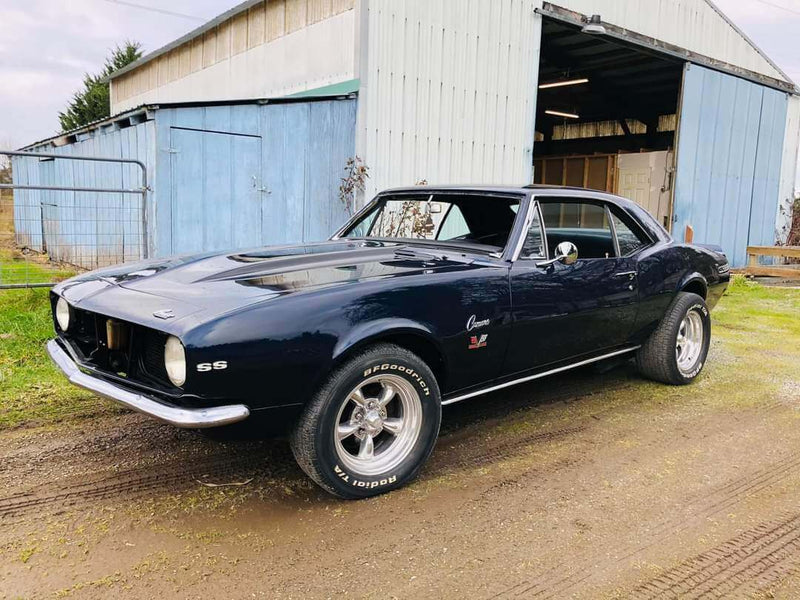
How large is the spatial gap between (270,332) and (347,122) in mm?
6094

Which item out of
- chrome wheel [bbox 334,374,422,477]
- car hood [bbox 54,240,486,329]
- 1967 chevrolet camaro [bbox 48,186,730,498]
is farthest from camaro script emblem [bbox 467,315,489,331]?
chrome wheel [bbox 334,374,422,477]

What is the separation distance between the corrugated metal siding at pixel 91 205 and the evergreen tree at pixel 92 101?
56.4 feet

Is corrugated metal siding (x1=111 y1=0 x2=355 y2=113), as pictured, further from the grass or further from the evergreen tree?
the evergreen tree

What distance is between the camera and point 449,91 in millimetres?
9062

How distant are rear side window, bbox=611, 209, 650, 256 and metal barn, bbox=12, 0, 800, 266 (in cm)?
420

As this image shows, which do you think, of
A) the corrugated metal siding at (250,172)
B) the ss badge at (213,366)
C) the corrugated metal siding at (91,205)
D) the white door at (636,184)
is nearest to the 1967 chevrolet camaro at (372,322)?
the ss badge at (213,366)

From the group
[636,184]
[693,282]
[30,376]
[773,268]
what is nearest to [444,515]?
[693,282]

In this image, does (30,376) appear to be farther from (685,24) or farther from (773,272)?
(773,272)

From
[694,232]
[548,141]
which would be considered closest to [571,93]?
[548,141]

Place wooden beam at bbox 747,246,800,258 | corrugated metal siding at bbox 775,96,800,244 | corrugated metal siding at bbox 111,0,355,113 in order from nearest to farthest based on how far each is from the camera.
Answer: corrugated metal siding at bbox 111,0,355,113 → wooden beam at bbox 747,246,800,258 → corrugated metal siding at bbox 775,96,800,244

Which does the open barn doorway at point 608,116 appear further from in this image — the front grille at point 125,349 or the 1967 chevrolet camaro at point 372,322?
the front grille at point 125,349

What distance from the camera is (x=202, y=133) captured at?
26.4 feet

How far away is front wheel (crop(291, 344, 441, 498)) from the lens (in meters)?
2.83

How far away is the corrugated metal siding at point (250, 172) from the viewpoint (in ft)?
25.9
